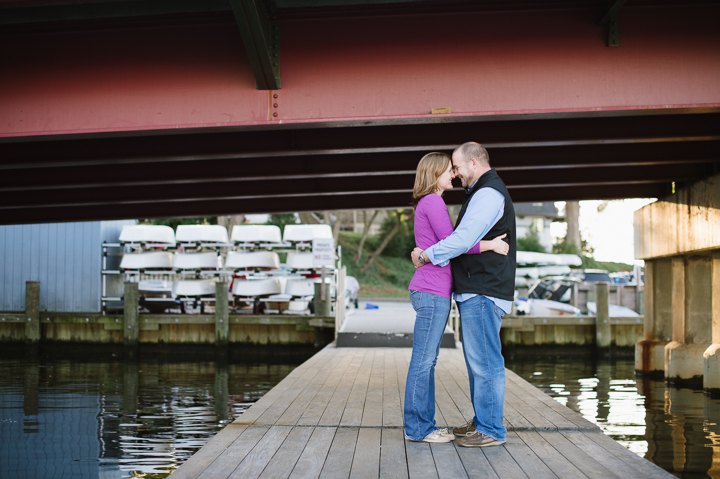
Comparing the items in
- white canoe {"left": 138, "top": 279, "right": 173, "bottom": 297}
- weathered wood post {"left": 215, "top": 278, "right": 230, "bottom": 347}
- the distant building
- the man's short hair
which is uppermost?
the distant building

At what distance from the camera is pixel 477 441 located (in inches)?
174

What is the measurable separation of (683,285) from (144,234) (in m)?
14.3

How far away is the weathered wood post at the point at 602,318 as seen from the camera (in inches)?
667

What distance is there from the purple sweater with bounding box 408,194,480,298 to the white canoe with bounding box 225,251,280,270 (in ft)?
48.3

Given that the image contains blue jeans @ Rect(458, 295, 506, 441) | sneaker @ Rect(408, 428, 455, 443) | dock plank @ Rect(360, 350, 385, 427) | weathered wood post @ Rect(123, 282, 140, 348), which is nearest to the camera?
blue jeans @ Rect(458, 295, 506, 441)

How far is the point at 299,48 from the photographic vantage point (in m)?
6.61

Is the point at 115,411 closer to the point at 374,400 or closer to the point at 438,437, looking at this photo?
the point at 374,400

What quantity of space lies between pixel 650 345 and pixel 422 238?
10017 millimetres

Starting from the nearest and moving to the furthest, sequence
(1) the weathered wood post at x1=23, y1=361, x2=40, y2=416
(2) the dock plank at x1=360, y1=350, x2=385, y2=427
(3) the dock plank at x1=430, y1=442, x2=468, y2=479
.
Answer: (3) the dock plank at x1=430, y1=442, x2=468, y2=479
(2) the dock plank at x1=360, y1=350, x2=385, y2=427
(1) the weathered wood post at x1=23, y1=361, x2=40, y2=416

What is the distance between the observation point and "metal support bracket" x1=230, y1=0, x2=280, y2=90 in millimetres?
5680

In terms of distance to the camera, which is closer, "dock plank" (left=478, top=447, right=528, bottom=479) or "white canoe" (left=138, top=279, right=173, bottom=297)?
"dock plank" (left=478, top=447, right=528, bottom=479)

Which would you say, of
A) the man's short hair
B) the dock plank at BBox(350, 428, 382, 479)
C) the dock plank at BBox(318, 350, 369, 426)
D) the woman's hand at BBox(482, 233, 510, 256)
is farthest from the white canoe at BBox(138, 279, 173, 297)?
the woman's hand at BBox(482, 233, 510, 256)

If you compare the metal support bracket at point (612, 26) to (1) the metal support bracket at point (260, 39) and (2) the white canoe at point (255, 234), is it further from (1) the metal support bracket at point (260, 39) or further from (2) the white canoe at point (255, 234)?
(2) the white canoe at point (255, 234)

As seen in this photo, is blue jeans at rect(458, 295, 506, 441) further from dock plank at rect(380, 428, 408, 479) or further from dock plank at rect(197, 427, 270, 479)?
dock plank at rect(197, 427, 270, 479)
